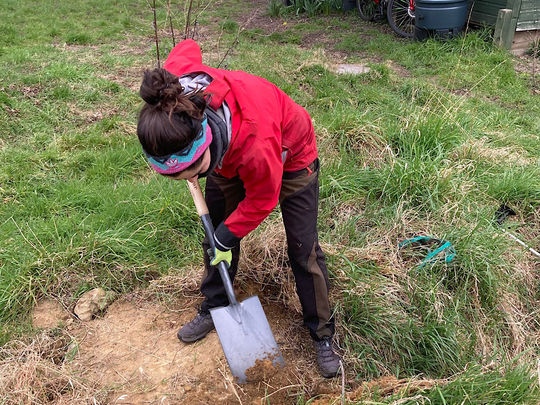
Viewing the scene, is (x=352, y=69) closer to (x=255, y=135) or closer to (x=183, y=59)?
(x=183, y=59)

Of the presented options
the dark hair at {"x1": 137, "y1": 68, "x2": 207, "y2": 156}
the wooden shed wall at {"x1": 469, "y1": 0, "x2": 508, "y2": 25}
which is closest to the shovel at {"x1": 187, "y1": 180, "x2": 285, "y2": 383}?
the dark hair at {"x1": 137, "y1": 68, "x2": 207, "y2": 156}

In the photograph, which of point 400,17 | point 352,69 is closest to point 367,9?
point 400,17

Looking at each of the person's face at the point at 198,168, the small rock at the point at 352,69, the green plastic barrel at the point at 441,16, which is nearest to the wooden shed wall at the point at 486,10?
the green plastic barrel at the point at 441,16

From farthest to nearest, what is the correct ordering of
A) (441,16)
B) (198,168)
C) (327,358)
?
(441,16) < (327,358) < (198,168)

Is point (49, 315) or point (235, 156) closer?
point (235, 156)

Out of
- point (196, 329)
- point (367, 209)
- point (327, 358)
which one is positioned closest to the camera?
point (327, 358)

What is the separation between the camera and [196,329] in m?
2.54

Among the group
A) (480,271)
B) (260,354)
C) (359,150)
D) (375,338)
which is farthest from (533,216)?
(260,354)

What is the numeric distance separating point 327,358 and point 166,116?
57.3 inches

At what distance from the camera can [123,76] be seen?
5809mm

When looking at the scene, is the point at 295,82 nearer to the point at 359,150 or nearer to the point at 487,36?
the point at 359,150

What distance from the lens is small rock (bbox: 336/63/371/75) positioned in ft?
19.2

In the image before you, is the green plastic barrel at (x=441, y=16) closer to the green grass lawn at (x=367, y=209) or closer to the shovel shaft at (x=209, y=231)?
the green grass lawn at (x=367, y=209)

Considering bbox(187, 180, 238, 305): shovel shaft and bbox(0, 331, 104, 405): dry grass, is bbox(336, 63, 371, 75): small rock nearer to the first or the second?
bbox(187, 180, 238, 305): shovel shaft
